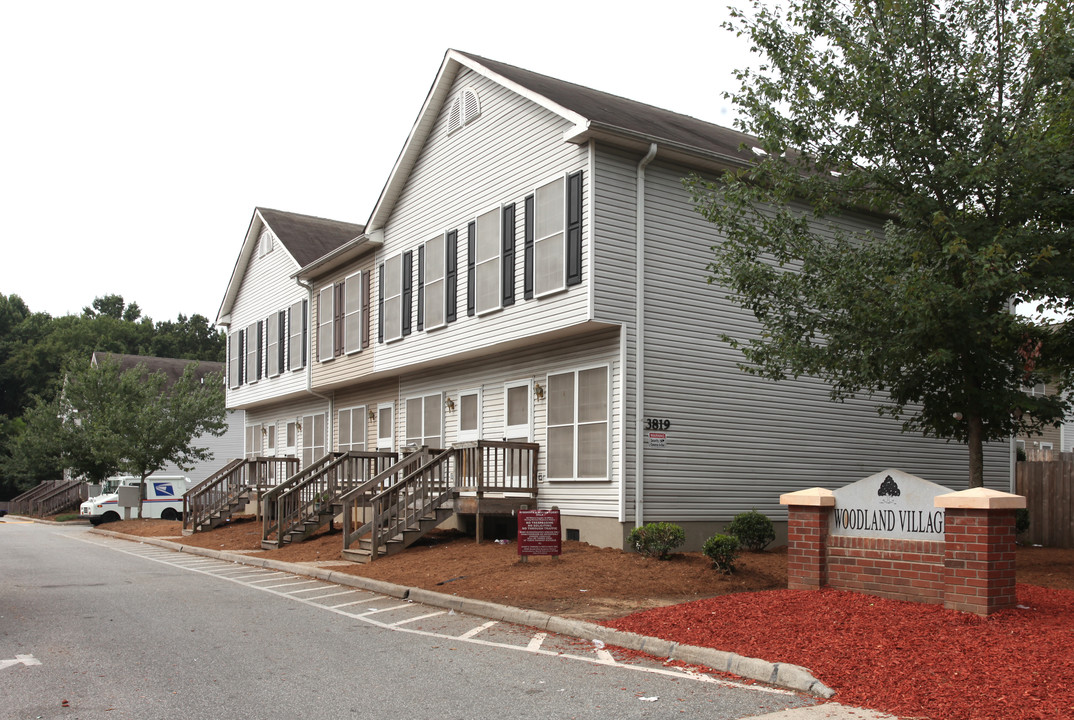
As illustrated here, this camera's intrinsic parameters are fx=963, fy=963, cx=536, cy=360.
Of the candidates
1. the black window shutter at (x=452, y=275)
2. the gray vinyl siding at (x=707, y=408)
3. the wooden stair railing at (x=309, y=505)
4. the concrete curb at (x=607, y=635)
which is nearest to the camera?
the concrete curb at (x=607, y=635)

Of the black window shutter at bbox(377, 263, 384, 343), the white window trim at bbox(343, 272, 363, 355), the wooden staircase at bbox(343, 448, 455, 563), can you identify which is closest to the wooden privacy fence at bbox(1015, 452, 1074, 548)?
the wooden staircase at bbox(343, 448, 455, 563)

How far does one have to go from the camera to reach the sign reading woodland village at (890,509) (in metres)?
9.91

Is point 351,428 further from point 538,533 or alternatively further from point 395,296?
point 538,533

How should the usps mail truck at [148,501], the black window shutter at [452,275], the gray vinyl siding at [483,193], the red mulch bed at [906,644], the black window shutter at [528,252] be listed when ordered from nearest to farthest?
the red mulch bed at [906,644] → the gray vinyl siding at [483,193] → the black window shutter at [528,252] → the black window shutter at [452,275] → the usps mail truck at [148,501]

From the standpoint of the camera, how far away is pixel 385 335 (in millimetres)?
23422

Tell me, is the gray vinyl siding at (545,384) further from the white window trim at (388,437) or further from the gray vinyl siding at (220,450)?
the gray vinyl siding at (220,450)

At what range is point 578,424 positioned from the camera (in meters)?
17.4

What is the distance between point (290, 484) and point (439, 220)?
750 centimetres

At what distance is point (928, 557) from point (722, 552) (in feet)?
12.3

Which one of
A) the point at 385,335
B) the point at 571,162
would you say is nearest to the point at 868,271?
the point at 571,162

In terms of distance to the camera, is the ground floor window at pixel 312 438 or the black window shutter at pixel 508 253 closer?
the black window shutter at pixel 508 253

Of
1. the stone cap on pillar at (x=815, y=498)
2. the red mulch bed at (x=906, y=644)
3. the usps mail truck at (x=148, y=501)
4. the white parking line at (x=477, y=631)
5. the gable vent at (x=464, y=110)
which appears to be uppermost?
the gable vent at (x=464, y=110)

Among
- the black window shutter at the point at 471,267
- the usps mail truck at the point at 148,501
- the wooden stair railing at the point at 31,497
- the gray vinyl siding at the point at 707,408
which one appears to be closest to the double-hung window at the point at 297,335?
the black window shutter at the point at 471,267

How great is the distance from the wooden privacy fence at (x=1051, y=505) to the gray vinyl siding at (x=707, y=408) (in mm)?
3886
